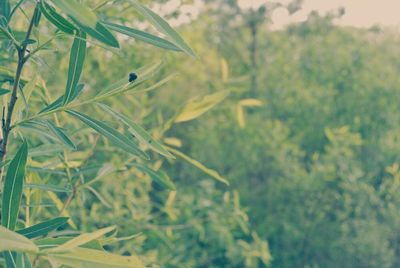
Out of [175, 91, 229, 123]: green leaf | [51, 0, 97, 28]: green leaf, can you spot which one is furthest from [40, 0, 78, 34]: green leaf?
[175, 91, 229, 123]: green leaf

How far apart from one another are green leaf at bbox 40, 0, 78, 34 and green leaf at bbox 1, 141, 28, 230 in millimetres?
156

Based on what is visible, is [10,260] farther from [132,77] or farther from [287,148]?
[287,148]

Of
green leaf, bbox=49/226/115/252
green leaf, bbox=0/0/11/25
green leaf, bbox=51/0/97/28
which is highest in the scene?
green leaf, bbox=0/0/11/25

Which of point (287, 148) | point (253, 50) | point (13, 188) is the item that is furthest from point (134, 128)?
point (253, 50)

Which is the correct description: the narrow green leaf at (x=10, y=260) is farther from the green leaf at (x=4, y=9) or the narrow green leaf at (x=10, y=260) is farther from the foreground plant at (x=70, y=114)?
the green leaf at (x=4, y=9)

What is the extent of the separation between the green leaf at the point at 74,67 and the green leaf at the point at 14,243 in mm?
305

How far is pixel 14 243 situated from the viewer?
0.57 m

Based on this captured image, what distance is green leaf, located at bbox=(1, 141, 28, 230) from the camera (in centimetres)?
78

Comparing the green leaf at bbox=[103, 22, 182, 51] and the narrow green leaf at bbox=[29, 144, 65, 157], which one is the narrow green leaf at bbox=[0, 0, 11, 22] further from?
the narrow green leaf at bbox=[29, 144, 65, 157]

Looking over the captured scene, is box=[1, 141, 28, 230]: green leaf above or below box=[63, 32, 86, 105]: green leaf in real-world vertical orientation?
below

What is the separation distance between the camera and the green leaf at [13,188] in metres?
0.78

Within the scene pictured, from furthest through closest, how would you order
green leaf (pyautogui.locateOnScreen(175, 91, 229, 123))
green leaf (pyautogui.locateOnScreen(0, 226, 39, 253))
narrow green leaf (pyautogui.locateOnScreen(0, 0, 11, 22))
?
green leaf (pyautogui.locateOnScreen(175, 91, 229, 123)) → narrow green leaf (pyautogui.locateOnScreen(0, 0, 11, 22)) → green leaf (pyautogui.locateOnScreen(0, 226, 39, 253))

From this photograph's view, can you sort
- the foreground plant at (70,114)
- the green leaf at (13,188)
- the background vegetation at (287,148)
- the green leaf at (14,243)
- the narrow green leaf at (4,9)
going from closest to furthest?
1. the green leaf at (14,243)
2. the foreground plant at (70,114)
3. the green leaf at (13,188)
4. the narrow green leaf at (4,9)
5. the background vegetation at (287,148)

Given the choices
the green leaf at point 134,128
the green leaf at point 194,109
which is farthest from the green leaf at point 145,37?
the green leaf at point 194,109
